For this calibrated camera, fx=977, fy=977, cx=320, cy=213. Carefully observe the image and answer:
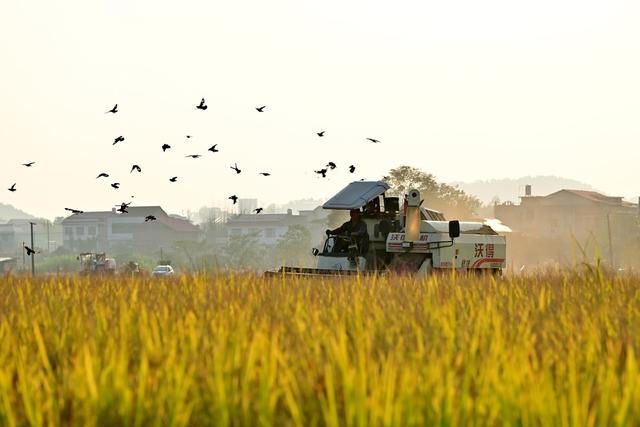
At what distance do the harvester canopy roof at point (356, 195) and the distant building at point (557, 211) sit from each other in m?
118

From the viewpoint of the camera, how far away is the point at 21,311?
10109 mm

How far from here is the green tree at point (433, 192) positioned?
94812mm

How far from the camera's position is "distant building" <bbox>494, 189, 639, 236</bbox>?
13862 centimetres

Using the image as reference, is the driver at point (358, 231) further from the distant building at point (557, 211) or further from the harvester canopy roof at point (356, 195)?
the distant building at point (557, 211)

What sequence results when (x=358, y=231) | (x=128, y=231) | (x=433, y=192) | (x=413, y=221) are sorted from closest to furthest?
(x=413, y=221), (x=358, y=231), (x=433, y=192), (x=128, y=231)

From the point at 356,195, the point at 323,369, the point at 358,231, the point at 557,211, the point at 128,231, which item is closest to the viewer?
the point at 323,369

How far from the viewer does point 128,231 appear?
18550cm

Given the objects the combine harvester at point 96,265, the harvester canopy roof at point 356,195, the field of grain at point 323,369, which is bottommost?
the field of grain at point 323,369

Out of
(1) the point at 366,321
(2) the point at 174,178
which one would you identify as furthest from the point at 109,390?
(2) the point at 174,178

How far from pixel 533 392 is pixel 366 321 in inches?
123

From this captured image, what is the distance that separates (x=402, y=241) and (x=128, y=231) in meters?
168

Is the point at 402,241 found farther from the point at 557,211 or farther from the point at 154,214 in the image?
the point at 154,214

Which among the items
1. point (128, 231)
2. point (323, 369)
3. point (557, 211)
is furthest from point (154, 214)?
point (323, 369)

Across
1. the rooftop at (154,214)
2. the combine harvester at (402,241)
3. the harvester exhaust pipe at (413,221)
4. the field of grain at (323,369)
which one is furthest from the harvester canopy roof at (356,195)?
the rooftop at (154,214)
